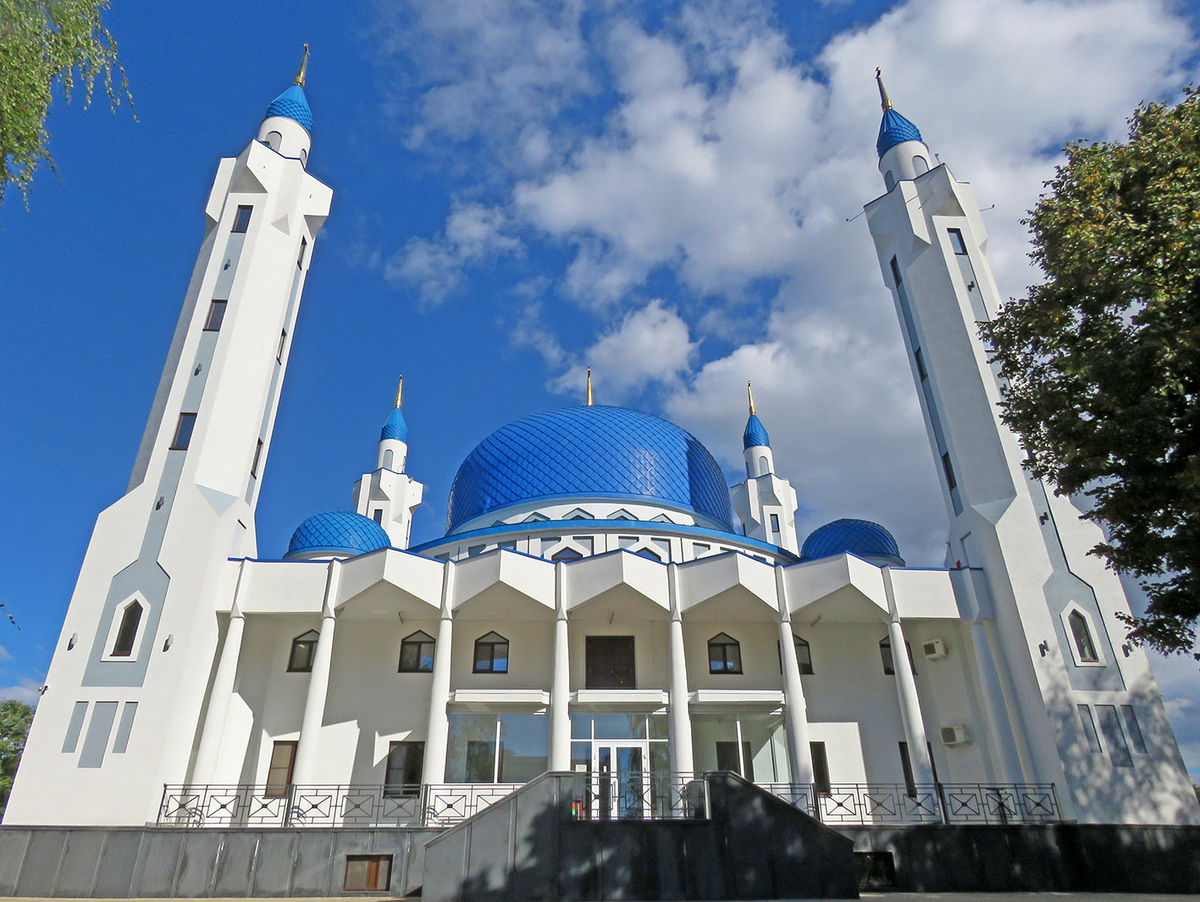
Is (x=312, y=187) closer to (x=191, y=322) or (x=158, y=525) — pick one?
(x=191, y=322)

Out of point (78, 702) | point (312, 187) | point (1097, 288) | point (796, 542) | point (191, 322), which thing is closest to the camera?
point (1097, 288)

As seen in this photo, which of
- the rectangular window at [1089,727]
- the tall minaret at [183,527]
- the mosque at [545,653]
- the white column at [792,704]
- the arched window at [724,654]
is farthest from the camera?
the arched window at [724,654]

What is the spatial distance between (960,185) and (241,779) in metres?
24.7

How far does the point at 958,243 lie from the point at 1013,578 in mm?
9896

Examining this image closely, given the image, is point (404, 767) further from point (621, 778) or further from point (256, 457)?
point (256, 457)

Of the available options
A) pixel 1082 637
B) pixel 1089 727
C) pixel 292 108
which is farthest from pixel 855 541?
pixel 292 108

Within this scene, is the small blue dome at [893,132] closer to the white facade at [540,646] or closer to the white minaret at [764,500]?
the white facade at [540,646]

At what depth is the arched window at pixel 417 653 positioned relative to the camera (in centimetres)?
1867

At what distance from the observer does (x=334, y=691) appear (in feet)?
59.8

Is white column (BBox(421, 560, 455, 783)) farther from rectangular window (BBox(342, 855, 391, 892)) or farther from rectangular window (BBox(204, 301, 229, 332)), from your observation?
rectangular window (BBox(204, 301, 229, 332))

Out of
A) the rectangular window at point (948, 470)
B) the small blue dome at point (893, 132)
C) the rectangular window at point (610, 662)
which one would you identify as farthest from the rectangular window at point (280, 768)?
the small blue dome at point (893, 132)

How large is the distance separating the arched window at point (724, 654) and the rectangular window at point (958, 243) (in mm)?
12596

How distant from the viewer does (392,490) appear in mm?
29547

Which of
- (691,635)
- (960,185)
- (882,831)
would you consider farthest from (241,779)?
(960,185)
